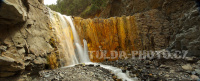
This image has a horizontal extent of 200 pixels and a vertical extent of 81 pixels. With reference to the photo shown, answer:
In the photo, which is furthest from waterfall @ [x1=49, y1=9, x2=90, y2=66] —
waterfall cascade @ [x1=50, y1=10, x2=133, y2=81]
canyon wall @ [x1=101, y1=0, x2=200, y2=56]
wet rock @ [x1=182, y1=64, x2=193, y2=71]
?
canyon wall @ [x1=101, y1=0, x2=200, y2=56]

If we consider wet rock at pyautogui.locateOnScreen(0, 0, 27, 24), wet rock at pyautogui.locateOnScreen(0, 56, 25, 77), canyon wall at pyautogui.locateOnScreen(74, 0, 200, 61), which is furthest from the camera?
canyon wall at pyautogui.locateOnScreen(74, 0, 200, 61)

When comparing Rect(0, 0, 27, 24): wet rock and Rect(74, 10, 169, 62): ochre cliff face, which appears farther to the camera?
Rect(74, 10, 169, 62): ochre cliff face

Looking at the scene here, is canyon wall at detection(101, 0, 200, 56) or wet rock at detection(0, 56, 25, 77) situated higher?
canyon wall at detection(101, 0, 200, 56)

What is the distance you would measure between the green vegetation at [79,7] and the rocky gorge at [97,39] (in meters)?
6.88

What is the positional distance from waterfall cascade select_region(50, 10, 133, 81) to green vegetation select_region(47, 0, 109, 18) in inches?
423

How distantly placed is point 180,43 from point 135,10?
700cm

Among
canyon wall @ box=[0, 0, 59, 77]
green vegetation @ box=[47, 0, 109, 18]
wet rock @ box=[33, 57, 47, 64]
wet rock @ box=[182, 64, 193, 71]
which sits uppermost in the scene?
green vegetation @ box=[47, 0, 109, 18]

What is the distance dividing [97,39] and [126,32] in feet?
10.3

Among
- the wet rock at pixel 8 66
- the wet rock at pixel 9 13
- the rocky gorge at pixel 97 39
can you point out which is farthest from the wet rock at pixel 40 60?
the wet rock at pixel 9 13

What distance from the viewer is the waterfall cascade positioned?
7.47 metres

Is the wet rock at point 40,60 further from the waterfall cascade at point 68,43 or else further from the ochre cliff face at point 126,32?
the ochre cliff face at point 126,32

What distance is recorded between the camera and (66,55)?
7586 mm

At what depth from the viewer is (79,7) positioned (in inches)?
946

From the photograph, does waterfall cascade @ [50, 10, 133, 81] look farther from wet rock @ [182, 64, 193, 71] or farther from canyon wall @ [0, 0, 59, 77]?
wet rock @ [182, 64, 193, 71]
